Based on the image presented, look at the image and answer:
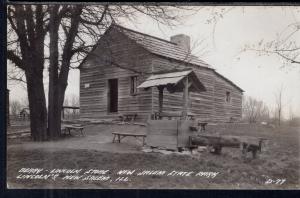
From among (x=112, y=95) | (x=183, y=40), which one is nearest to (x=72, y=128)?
(x=112, y=95)

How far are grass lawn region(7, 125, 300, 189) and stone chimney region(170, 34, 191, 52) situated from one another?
1.61 metres

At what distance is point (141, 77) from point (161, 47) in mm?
558

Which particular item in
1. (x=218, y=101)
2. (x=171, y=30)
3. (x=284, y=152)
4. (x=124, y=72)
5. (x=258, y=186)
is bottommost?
(x=258, y=186)

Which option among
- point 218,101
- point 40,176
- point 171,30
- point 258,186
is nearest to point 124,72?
point 171,30

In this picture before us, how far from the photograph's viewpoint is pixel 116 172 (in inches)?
221

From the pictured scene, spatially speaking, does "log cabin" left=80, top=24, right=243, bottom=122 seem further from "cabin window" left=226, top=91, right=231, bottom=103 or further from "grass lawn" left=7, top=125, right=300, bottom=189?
"grass lawn" left=7, top=125, right=300, bottom=189

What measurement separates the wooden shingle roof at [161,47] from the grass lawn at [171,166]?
1456 millimetres

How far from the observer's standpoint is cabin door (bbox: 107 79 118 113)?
6.61 meters

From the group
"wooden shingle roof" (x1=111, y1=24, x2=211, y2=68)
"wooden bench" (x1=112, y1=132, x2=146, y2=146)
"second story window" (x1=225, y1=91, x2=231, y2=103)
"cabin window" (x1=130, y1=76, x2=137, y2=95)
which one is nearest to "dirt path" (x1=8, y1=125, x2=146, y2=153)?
"wooden bench" (x1=112, y1=132, x2=146, y2=146)

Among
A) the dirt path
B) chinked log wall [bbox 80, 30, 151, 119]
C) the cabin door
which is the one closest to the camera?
the dirt path

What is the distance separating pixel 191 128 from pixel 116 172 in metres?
1.55

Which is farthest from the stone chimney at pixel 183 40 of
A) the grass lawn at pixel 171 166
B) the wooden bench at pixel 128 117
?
the grass lawn at pixel 171 166

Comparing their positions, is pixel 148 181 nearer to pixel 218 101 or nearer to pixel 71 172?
pixel 71 172

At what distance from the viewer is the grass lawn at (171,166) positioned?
18.1ft
